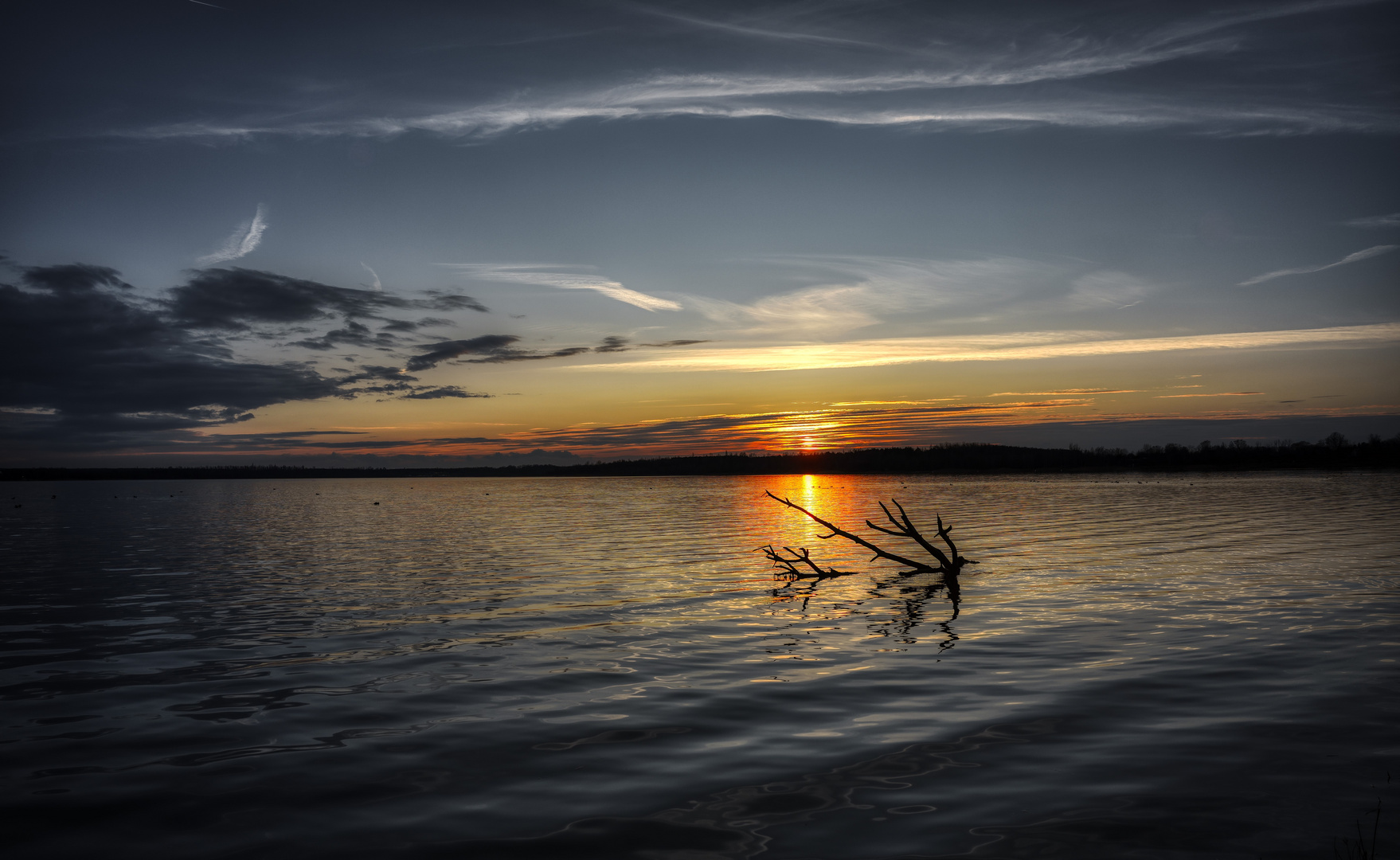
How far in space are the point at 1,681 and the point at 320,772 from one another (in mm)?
8516

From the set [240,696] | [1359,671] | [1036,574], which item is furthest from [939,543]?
[240,696]

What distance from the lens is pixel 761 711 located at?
10.6 metres

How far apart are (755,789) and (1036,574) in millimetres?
18482

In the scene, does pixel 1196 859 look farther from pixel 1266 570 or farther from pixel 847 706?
pixel 1266 570

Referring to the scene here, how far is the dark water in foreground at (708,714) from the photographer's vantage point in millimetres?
7086

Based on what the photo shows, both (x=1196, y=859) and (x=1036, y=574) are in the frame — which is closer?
(x=1196, y=859)

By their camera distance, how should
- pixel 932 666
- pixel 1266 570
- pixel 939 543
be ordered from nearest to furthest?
pixel 932 666
pixel 1266 570
pixel 939 543

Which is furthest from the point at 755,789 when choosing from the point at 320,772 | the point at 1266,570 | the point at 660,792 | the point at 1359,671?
the point at 1266,570

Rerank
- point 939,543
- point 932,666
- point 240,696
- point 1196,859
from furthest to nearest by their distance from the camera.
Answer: point 939,543 < point 932,666 < point 240,696 < point 1196,859

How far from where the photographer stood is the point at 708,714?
34.7 feet

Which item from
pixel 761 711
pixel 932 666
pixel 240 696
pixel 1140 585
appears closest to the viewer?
pixel 761 711

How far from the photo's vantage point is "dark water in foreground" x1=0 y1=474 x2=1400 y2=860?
7086 millimetres

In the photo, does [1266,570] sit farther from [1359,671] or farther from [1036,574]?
[1359,671]

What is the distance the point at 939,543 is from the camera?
35938 mm
